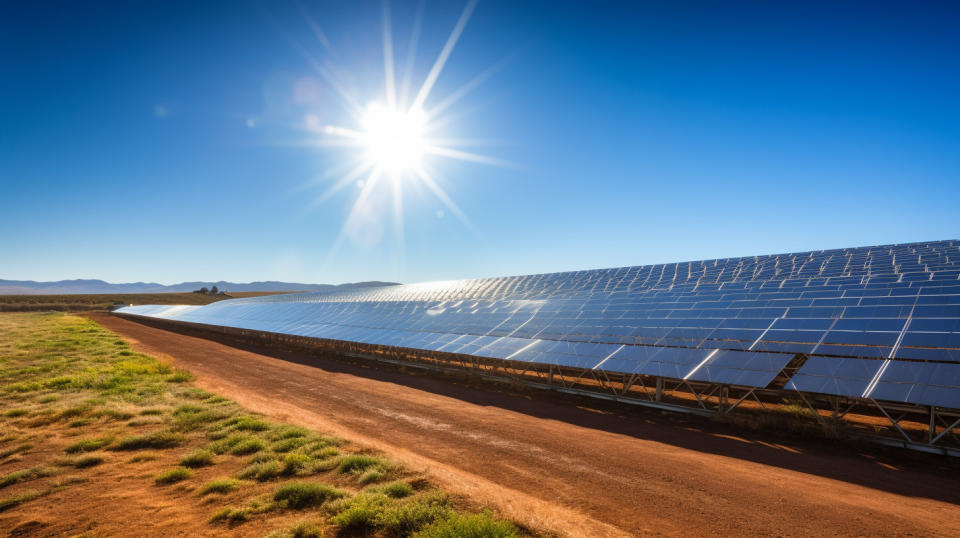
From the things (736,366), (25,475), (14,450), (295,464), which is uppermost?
(736,366)

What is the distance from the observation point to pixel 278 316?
64.6 m

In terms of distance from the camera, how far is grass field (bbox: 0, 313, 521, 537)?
26.9ft

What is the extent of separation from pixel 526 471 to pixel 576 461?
6.39ft

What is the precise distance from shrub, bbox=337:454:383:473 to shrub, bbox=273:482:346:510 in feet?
4.48

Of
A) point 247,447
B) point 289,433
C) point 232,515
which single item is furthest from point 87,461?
point 232,515

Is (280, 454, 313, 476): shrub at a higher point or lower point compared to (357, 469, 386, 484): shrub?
lower

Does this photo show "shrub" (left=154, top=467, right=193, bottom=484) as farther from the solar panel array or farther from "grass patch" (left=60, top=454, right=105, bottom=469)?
the solar panel array

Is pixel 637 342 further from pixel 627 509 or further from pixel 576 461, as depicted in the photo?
pixel 627 509

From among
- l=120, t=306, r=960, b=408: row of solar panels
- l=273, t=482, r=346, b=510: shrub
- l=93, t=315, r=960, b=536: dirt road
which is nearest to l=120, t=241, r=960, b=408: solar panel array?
l=120, t=306, r=960, b=408: row of solar panels

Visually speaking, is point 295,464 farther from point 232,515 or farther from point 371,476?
point 232,515

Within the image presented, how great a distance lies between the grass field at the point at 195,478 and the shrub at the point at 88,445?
33 millimetres

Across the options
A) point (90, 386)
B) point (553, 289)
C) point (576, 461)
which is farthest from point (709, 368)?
point (553, 289)

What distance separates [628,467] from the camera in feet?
40.3

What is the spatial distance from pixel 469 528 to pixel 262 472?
258 inches
